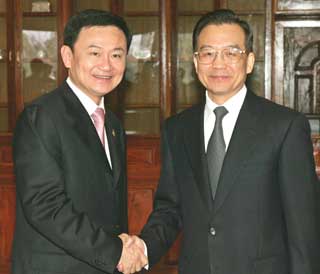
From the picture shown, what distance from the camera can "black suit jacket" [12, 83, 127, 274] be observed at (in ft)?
6.92

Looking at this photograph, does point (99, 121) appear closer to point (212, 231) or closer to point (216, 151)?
point (216, 151)

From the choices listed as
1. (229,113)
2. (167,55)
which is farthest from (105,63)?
(167,55)

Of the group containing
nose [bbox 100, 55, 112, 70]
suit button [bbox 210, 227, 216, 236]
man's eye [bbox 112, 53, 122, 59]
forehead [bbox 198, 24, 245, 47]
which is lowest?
suit button [bbox 210, 227, 216, 236]

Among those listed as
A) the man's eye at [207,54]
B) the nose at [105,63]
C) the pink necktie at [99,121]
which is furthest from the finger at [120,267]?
the man's eye at [207,54]

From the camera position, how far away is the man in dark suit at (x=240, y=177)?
2.13m

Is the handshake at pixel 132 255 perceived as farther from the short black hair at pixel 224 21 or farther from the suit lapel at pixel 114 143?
the short black hair at pixel 224 21

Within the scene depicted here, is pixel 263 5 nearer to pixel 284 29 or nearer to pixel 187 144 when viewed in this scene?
pixel 284 29

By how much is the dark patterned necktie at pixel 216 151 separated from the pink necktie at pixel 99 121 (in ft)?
1.42

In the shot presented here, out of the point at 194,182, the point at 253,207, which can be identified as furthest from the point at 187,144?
the point at 253,207

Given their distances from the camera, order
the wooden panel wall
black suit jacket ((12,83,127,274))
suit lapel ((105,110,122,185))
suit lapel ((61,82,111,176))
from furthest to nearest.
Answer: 1. the wooden panel wall
2. suit lapel ((105,110,122,185))
3. suit lapel ((61,82,111,176))
4. black suit jacket ((12,83,127,274))

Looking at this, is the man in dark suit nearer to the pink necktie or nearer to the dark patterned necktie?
the dark patterned necktie

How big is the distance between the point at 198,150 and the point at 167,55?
241cm

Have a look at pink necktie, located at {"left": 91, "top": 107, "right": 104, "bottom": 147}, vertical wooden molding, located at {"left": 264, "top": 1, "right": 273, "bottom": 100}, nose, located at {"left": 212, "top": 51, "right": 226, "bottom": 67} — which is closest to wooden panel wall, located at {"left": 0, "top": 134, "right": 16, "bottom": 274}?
vertical wooden molding, located at {"left": 264, "top": 1, "right": 273, "bottom": 100}

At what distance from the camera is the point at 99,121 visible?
7.77 ft
